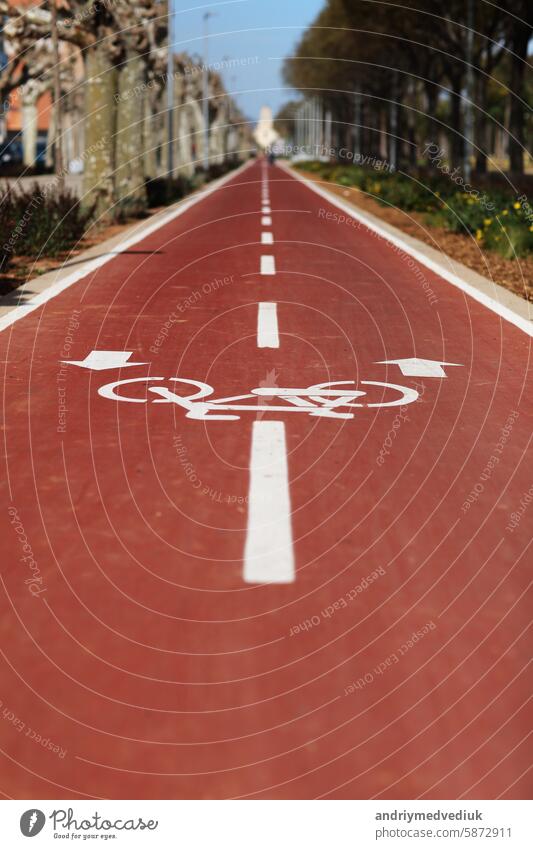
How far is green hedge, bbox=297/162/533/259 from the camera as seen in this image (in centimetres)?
1989

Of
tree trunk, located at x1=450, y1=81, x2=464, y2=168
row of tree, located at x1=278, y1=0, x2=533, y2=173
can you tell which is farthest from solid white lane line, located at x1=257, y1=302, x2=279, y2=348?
tree trunk, located at x1=450, y1=81, x2=464, y2=168

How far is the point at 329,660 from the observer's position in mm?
4027

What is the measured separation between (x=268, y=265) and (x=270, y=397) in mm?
9317

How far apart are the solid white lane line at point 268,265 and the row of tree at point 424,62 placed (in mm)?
9625

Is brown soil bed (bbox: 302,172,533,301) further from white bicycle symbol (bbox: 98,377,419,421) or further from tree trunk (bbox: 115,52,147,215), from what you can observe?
white bicycle symbol (bbox: 98,377,419,421)

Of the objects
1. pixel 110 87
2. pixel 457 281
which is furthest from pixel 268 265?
pixel 110 87

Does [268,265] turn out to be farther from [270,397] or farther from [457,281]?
[270,397]

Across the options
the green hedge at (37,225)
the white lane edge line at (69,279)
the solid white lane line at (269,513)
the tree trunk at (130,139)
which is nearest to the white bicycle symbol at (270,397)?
the solid white lane line at (269,513)

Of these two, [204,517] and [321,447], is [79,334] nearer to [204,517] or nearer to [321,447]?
[321,447]

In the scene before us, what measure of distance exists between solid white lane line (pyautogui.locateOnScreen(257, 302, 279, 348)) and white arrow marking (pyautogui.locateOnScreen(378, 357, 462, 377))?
1.23 m

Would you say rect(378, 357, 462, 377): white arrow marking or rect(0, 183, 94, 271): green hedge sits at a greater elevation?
rect(0, 183, 94, 271): green hedge

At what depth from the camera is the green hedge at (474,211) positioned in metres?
19.9
